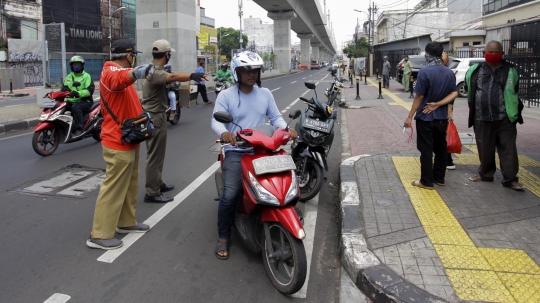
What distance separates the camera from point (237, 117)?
3928 mm

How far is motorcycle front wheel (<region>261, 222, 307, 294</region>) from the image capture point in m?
3.06

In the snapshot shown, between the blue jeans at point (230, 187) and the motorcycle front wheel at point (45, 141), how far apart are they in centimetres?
516

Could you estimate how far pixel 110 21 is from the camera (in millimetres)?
42094

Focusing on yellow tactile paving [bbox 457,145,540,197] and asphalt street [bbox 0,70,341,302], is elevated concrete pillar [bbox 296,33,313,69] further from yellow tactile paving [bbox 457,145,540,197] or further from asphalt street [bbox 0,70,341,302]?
asphalt street [bbox 0,70,341,302]

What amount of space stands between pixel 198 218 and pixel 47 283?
1.76 m

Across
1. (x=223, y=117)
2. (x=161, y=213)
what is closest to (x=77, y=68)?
(x=161, y=213)

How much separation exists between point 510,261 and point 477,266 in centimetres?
30

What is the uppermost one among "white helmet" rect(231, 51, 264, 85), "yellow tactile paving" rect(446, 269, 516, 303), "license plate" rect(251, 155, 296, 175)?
"white helmet" rect(231, 51, 264, 85)

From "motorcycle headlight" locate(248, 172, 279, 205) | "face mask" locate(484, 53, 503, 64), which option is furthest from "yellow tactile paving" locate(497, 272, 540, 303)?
"face mask" locate(484, 53, 503, 64)

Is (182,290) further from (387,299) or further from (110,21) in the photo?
(110,21)

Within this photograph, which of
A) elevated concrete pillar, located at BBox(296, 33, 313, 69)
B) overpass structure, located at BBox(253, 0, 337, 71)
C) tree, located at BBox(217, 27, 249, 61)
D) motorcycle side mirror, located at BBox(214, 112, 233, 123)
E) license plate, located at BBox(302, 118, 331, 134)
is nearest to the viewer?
motorcycle side mirror, located at BBox(214, 112, 233, 123)

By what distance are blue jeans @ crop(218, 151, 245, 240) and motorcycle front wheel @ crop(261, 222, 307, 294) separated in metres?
0.38

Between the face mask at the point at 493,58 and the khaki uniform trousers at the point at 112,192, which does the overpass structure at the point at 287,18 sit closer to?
the face mask at the point at 493,58

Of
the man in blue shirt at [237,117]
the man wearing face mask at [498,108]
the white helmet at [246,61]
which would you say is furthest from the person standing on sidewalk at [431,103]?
the white helmet at [246,61]
